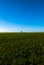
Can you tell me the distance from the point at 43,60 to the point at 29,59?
178cm

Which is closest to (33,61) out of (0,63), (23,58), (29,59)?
(29,59)

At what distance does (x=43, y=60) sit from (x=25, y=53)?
10.5 ft

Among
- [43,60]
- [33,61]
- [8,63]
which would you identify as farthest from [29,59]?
[8,63]

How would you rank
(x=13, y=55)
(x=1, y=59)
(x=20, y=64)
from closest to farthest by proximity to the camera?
(x=20, y=64), (x=1, y=59), (x=13, y=55)

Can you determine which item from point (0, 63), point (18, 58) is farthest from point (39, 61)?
point (0, 63)

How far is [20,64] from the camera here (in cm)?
1341

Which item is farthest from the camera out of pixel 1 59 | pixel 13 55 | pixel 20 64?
pixel 13 55

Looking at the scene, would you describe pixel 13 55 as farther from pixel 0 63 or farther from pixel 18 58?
pixel 0 63

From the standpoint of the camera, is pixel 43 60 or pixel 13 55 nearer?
pixel 43 60

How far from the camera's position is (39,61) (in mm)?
13695

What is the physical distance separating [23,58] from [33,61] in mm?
1618

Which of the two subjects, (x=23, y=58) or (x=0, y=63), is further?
(x=23, y=58)

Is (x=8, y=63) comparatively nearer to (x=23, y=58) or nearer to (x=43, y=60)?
(x=23, y=58)

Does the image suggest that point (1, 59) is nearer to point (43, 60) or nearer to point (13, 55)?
point (13, 55)
